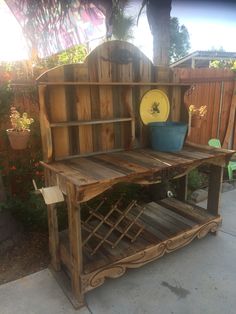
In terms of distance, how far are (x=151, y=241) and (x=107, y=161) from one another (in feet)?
2.46

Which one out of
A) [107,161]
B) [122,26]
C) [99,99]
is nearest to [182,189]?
[107,161]

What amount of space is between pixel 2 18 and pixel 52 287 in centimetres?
317

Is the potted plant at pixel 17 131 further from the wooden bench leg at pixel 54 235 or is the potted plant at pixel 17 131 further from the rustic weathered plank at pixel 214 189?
the rustic weathered plank at pixel 214 189

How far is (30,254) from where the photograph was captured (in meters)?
2.39

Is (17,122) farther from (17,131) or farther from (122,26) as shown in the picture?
(122,26)

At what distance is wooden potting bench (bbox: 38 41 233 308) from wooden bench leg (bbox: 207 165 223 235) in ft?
0.03

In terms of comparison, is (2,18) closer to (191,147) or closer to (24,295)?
(191,147)

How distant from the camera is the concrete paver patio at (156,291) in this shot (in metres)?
1.80

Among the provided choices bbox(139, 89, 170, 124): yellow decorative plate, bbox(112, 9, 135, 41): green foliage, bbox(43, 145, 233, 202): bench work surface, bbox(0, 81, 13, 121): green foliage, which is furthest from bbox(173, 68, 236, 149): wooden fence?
bbox(0, 81, 13, 121): green foliage

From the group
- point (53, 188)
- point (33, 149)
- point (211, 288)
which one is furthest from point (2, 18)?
point (211, 288)

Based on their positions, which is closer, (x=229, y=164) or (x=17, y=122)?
(x=17, y=122)

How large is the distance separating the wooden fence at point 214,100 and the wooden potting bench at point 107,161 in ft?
5.58

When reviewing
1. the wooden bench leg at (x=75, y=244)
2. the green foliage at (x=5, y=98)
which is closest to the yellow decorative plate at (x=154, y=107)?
the wooden bench leg at (x=75, y=244)

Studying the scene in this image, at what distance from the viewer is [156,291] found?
6.44ft
